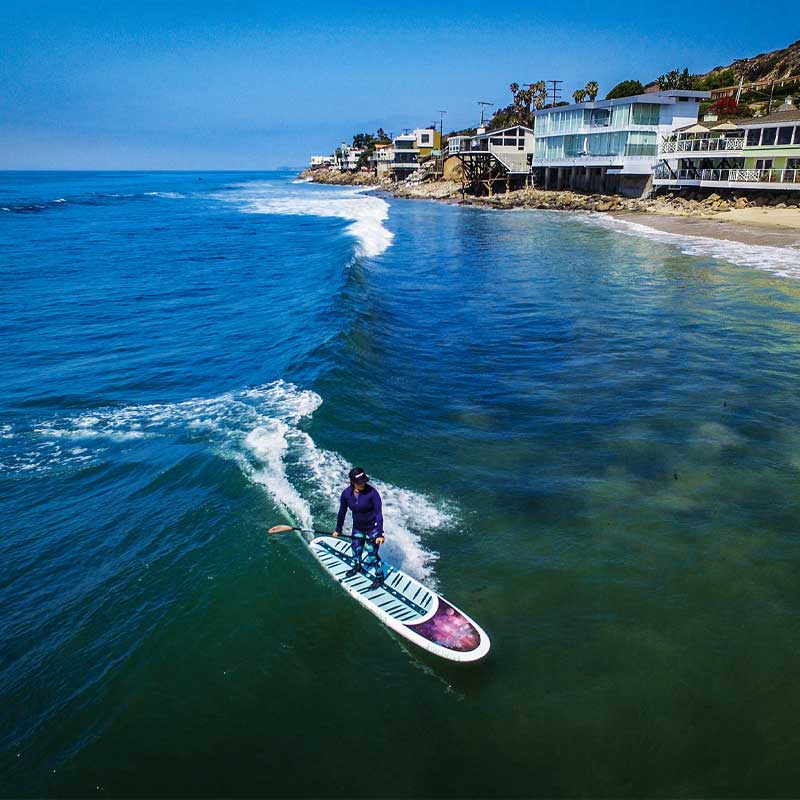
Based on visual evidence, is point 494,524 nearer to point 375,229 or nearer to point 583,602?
point 583,602

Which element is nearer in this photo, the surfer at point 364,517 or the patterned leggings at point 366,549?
the surfer at point 364,517

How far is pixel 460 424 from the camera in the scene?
50.1 feet

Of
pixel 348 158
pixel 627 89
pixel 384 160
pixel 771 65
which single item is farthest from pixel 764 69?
pixel 348 158

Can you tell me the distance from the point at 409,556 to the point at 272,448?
509cm

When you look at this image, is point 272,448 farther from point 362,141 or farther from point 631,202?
point 362,141

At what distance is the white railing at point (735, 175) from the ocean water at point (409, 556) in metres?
31.6

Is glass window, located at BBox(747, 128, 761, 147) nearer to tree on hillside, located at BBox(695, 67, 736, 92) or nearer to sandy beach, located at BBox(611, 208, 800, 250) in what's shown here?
sandy beach, located at BBox(611, 208, 800, 250)

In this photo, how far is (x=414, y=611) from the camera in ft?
28.6

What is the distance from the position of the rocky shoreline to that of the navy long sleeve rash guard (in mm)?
49048

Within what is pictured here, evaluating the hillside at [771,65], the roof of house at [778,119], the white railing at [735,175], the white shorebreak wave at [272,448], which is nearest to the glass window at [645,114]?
the white railing at [735,175]

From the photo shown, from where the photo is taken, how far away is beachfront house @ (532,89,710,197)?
64875 millimetres

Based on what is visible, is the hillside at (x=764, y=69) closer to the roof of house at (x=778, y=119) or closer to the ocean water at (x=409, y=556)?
the roof of house at (x=778, y=119)

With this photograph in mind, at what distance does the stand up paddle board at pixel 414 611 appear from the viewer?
8.09 m

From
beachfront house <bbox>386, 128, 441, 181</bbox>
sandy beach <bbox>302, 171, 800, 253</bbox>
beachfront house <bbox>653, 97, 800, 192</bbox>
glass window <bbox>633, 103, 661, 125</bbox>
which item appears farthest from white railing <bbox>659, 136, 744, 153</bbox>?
beachfront house <bbox>386, 128, 441, 181</bbox>
